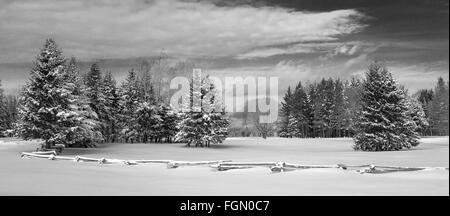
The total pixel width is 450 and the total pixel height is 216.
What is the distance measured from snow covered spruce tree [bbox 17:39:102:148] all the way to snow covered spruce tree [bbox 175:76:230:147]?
14.0m

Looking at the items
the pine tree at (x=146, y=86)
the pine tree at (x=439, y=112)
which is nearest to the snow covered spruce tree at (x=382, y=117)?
the pine tree at (x=146, y=86)

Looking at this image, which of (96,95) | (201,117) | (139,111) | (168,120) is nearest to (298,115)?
(168,120)

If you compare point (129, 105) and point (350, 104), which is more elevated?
point (350, 104)

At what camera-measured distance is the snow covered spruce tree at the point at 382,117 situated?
4094 cm

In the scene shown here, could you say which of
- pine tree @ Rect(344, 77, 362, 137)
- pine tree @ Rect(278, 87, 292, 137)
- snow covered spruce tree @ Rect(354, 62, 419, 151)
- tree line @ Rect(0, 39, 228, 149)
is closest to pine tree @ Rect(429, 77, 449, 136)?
pine tree @ Rect(344, 77, 362, 137)

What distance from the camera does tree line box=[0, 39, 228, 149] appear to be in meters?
37.7

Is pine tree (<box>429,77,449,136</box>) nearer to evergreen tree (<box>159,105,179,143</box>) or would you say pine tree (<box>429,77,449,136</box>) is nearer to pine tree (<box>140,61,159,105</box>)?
evergreen tree (<box>159,105,179,143</box>)

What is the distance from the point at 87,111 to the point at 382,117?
30.6m

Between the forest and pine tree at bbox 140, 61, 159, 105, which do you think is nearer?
the forest

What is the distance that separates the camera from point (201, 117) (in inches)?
2029

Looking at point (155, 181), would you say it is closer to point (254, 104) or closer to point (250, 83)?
point (250, 83)

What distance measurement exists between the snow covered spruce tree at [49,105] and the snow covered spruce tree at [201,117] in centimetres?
1397

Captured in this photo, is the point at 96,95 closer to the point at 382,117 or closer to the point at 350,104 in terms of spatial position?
the point at 382,117

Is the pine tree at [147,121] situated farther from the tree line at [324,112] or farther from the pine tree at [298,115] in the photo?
the tree line at [324,112]
